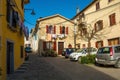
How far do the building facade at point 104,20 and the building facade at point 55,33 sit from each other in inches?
183

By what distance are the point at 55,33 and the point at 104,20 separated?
11.9m

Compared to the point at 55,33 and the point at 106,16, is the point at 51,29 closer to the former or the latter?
the point at 55,33

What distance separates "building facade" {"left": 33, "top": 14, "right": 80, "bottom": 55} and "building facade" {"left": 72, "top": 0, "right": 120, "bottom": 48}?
4.64m

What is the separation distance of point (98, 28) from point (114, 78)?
2013cm

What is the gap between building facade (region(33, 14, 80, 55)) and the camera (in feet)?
131

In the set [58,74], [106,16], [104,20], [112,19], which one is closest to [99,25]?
[104,20]

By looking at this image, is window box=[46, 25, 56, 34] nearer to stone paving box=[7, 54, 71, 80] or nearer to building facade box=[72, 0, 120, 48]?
building facade box=[72, 0, 120, 48]

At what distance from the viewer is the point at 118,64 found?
17953 millimetres

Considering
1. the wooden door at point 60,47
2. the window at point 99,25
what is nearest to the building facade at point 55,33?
the wooden door at point 60,47

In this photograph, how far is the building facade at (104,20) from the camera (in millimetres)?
27391

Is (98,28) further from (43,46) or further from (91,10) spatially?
(43,46)

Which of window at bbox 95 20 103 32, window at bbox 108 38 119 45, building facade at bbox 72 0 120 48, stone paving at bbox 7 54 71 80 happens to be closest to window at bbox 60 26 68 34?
building facade at bbox 72 0 120 48

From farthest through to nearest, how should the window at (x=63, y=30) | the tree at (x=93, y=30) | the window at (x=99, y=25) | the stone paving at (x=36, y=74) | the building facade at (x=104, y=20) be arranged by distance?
1. the window at (x=63, y=30)
2. the window at (x=99, y=25)
3. the tree at (x=93, y=30)
4. the building facade at (x=104, y=20)
5. the stone paving at (x=36, y=74)

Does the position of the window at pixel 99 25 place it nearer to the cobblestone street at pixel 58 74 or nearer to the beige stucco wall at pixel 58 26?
the beige stucco wall at pixel 58 26
